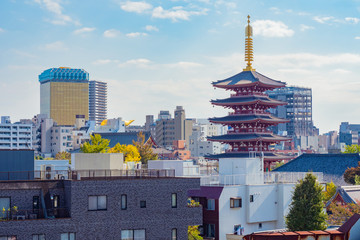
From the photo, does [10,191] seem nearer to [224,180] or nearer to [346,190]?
[224,180]

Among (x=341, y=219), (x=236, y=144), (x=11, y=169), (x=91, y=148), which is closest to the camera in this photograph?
(x=11, y=169)

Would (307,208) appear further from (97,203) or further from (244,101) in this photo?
(244,101)

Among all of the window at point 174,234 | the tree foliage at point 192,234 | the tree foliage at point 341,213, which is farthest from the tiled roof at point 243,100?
the window at point 174,234

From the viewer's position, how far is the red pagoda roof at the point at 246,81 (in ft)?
381

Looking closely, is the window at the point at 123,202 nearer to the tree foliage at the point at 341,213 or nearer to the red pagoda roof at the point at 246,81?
the tree foliage at the point at 341,213

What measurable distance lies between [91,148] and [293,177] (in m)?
24.2

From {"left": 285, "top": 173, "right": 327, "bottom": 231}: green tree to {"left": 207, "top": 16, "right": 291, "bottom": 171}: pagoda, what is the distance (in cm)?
4947

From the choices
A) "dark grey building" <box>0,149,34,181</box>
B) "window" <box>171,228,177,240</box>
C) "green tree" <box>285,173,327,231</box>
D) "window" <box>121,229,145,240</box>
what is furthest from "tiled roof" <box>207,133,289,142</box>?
"dark grey building" <box>0,149,34,181</box>

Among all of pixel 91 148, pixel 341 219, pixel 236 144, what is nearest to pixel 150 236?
pixel 341 219

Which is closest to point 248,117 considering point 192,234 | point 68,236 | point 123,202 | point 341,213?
point 341,213

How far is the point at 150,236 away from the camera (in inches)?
2026

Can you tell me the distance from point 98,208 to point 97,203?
0.37 metres

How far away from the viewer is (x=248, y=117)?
115562 millimetres

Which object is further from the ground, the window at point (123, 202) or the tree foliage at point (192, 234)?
the window at point (123, 202)
